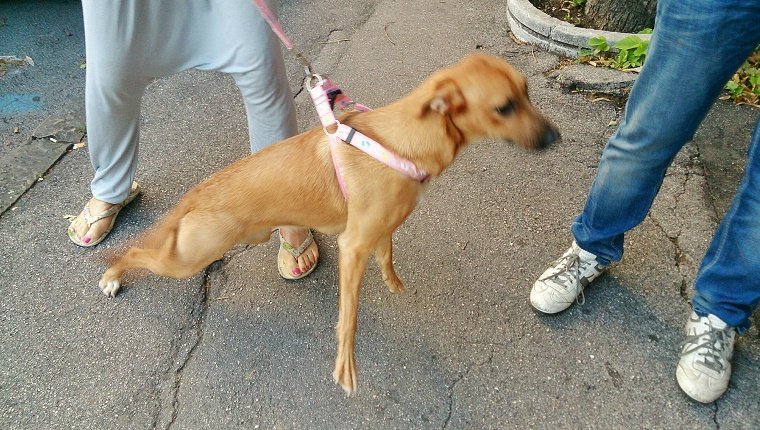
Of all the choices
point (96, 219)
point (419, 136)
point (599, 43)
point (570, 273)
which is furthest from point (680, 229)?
point (96, 219)

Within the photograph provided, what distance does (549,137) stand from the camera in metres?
1.94

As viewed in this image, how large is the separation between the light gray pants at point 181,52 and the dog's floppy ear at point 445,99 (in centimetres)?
84

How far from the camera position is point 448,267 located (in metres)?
2.72

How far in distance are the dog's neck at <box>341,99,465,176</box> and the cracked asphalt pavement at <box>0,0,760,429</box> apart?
874 mm

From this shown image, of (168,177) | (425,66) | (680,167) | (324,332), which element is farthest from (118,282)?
(680,167)

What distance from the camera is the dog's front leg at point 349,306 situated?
2.10 metres

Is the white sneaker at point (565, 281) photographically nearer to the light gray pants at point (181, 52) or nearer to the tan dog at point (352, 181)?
the tan dog at point (352, 181)

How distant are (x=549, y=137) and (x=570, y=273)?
0.82 metres

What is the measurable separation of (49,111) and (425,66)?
9.88ft

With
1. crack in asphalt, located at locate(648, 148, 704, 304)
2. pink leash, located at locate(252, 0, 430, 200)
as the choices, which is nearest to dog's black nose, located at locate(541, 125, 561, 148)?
pink leash, located at locate(252, 0, 430, 200)

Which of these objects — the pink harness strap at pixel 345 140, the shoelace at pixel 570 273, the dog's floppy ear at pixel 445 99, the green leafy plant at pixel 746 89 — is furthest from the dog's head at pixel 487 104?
the green leafy plant at pixel 746 89

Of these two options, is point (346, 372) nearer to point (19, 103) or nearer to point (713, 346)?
Result: point (713, 346)

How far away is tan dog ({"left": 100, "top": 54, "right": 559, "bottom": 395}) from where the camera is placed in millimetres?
1913

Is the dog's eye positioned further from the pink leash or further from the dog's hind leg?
the dog's hind leg
